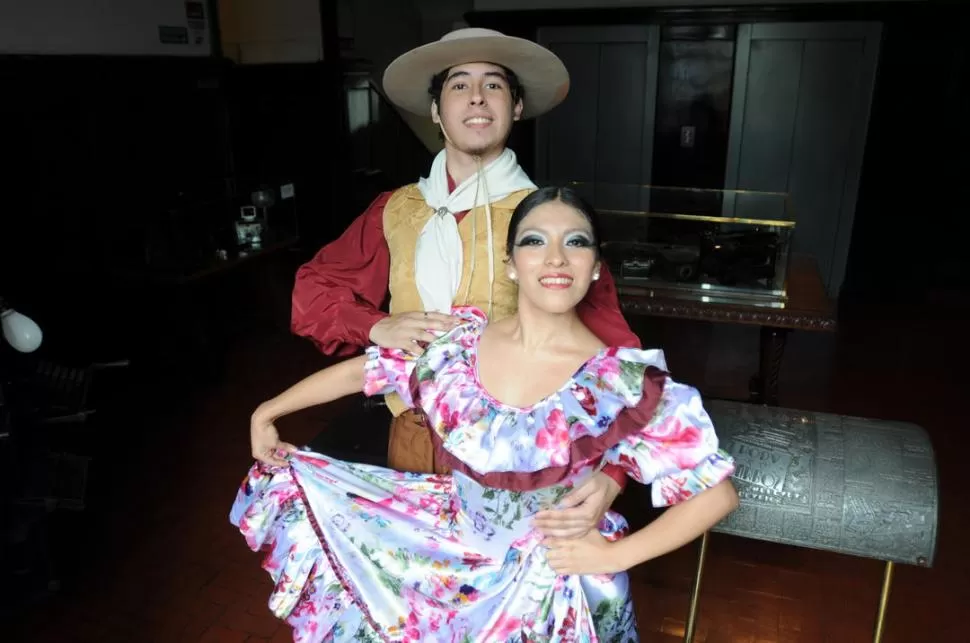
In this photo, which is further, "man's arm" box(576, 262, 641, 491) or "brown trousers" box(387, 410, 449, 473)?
"brown trousers" box(387, 410, 449, 473)

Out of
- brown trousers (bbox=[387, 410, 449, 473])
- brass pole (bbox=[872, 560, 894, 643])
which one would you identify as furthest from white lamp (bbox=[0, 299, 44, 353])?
brass pole (bbox=[872, 560, 894, 643])

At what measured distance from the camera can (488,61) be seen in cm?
173

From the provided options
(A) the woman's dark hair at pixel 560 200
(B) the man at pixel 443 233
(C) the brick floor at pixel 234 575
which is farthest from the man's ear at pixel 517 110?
(C) the brick floor at pixel 234 575

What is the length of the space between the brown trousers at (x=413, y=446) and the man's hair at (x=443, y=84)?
29.9 inches

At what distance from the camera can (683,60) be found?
6.26m

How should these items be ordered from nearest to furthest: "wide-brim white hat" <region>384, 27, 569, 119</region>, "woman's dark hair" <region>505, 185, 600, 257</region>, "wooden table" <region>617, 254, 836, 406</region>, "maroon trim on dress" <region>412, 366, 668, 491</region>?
1. "maroon trim on dress" <region>412, 366, 668, 491</region>
2. "woman's dark hair" <region>505, 185, 600, 257</region>
3. "wide-brim white hat" <region>384, 27, 569, 119</region>
4. "wooden table" <region>617, 254, 836, 406</region>

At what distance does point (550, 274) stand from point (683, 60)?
5426mm

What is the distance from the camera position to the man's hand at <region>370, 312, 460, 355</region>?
5.48 ft

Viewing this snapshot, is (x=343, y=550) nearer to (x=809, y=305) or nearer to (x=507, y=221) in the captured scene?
(x=507, y=221)

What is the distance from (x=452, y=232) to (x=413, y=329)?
271 millimetres

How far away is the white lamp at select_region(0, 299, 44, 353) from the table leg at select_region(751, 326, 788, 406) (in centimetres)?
304

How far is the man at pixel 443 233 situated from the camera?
171 centimetres

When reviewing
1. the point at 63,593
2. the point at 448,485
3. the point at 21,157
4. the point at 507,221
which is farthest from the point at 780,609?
the point at 21,157

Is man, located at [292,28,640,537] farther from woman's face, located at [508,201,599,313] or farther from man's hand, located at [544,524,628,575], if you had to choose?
man's hand, located at [544,524,628,575]
